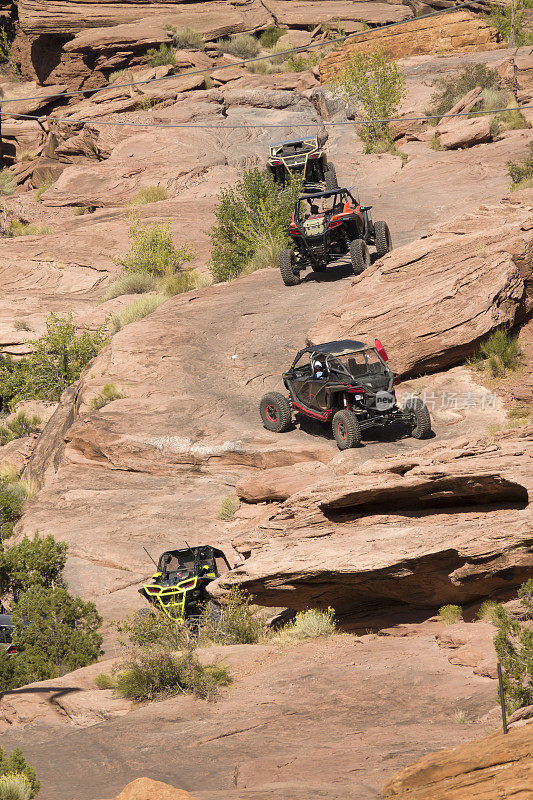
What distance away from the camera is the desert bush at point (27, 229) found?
3684 cm

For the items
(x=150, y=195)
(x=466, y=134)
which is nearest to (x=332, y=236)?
(x=466, y=134)

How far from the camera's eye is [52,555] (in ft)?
42.6

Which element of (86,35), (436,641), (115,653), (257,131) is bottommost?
(115,653)

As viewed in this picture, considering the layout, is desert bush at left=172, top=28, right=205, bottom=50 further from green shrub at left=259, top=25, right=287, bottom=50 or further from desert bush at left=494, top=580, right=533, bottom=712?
desert bush at left=494, top=580, right=533, bottom=712

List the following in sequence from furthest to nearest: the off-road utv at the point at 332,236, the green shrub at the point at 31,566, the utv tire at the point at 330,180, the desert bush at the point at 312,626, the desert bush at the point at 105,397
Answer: the utv tire at the point at 330,180 → the off-road utv at the point at 332,236 → the desert bush at the point at 105,397 → the green shrub at the point at 31,566 → the desert bush at the point at 312,626

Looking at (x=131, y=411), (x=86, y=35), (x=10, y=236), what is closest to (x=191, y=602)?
(x=131, y=411)

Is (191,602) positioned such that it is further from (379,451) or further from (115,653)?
(379,451)

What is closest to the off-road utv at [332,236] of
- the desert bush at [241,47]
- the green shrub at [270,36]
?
the desert bush at [241,47]

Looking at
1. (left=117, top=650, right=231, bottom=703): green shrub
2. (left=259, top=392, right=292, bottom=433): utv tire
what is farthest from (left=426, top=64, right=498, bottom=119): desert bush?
(left=117, top=650, right=231, bottom=703): green shrub

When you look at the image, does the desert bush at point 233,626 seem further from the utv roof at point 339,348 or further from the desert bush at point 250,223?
the desert bush at point 250,223

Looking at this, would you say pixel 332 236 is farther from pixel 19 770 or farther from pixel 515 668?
pixel 19 770

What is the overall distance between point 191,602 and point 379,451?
471 centimetres

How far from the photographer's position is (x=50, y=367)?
26.4 m

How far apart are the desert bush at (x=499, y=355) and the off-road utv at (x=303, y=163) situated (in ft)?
47.6
